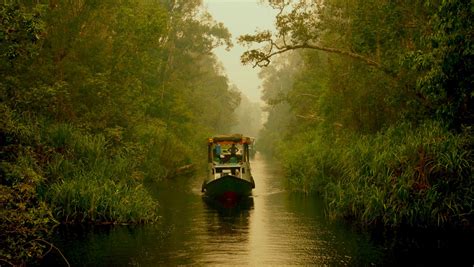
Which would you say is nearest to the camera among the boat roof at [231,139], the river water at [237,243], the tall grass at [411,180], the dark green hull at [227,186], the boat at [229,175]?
the river water at [237,243]

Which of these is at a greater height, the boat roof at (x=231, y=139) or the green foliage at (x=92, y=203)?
the boat roof at (x=231, y=139)

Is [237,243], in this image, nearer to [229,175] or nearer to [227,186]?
[229,175]

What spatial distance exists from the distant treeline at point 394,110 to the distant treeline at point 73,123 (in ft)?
24.7

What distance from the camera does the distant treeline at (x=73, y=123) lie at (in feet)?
41.7

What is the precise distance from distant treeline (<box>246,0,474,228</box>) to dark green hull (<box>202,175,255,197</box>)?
3934 mm

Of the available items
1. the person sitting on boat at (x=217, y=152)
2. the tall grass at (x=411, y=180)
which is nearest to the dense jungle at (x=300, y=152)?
the tall grass at (x=411, y=180)

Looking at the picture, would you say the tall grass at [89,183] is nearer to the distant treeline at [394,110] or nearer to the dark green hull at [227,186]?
the dark green hull at [227,186]

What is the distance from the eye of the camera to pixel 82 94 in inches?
1006

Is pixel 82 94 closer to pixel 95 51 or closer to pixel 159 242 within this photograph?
pixel 95 51

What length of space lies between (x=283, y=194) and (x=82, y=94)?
38.2 ft

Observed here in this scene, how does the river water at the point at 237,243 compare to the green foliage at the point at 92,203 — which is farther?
the green foliage at the point at 92,203

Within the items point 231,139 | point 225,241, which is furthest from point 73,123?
point 225,241

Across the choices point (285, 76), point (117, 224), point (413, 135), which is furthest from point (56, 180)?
point (285, 76)

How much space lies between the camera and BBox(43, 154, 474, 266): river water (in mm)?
14227
